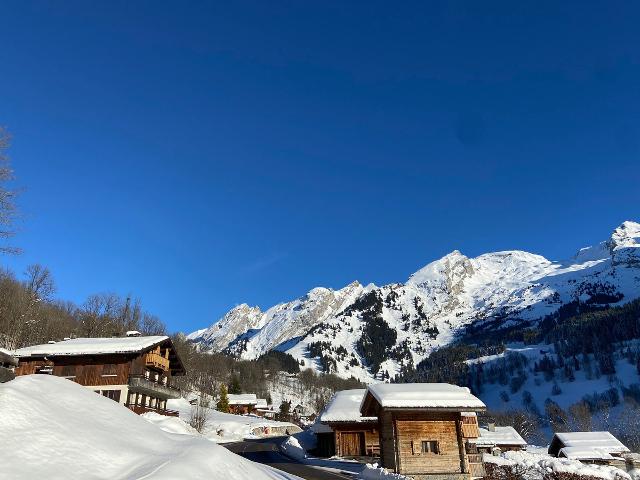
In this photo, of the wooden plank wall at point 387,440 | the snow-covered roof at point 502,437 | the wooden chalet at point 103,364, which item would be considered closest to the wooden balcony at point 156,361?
the wooden chalet at point 103,364

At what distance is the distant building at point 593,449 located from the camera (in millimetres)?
67438

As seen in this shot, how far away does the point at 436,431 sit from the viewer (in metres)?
30.7

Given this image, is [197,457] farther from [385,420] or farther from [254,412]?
[254,412]

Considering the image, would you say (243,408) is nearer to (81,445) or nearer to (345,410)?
(345,410)

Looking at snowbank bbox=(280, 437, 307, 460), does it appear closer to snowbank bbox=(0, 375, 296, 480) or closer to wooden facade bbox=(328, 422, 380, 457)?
wooden facade bbox=(328, 422, 380, 457)

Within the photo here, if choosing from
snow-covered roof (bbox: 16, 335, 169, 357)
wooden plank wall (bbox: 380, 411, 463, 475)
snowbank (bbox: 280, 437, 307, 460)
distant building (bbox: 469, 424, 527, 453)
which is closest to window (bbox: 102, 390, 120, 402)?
snow-covered roof (bbox: 16, 335, 169, 357)

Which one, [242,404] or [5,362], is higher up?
[242,404]

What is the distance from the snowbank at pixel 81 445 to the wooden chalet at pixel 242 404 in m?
113

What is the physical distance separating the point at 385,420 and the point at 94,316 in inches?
2900

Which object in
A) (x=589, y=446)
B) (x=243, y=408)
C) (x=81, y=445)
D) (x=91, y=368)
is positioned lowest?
(x=589, y=446)

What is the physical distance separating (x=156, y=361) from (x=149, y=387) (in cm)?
445

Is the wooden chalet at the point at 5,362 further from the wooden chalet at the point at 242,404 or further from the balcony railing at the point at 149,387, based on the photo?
the wooden chalet at the point at 242,404

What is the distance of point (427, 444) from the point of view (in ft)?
100

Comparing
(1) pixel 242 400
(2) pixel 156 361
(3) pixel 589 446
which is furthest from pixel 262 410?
(3) pixel 589 446
